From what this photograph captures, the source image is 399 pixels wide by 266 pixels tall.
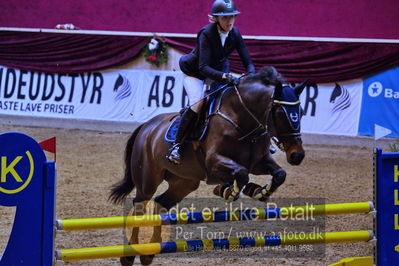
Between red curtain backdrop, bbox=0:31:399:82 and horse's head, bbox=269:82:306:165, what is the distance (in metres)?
7.48

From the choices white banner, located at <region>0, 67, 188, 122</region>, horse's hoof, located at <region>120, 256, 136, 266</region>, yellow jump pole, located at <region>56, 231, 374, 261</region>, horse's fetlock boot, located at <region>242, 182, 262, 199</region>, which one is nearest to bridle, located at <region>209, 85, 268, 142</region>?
horse's fetlock boot, located at <region>242, 182, 262, 199</region>

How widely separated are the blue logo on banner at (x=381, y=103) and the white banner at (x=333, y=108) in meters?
0.13

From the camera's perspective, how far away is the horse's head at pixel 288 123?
4602 millimetres

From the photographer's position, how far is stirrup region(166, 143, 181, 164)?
17.6 feet

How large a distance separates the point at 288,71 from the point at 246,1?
3.31 meters

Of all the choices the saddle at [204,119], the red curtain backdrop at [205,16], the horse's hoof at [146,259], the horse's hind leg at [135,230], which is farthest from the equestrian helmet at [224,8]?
the red curtain backdrop at [205,16]

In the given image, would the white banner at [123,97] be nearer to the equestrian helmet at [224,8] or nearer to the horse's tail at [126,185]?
the horse's tail at [126,185]

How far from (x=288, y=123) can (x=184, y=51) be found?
8.46 meters

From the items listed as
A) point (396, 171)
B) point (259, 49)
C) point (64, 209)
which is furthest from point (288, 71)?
point (396, 171)

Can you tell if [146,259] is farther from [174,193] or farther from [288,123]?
[288,123]

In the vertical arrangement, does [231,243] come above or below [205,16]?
below

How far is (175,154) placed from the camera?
211 inches

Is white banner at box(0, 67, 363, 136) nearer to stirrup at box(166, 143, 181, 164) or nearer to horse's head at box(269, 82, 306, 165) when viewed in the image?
stirrup at box(166, 143, 181, 164)

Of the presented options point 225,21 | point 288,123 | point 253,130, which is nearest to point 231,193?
point 253,130
